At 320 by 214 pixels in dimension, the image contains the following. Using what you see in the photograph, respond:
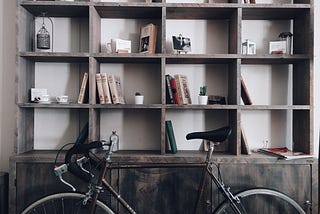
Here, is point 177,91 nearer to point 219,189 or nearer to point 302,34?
point 219,189

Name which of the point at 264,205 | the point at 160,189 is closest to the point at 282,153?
the point at 264,205

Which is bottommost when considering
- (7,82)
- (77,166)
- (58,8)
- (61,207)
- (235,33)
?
(61,207)

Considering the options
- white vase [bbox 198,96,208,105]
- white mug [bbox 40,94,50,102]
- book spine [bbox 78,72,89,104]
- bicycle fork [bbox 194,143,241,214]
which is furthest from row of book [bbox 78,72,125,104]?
bicycle fork [bbox 194,143,241,214]

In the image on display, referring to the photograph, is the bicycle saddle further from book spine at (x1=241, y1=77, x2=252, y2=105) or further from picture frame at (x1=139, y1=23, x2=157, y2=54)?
picture frame at (x1=139, y1=23, x2=157, y2=54)

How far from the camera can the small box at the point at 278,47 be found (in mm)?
2492

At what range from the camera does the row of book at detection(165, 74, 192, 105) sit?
2.43 meters

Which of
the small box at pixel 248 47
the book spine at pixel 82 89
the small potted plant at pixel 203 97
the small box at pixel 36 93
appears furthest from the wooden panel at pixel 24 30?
the small box at pixel 248 47

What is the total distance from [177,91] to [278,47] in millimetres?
919

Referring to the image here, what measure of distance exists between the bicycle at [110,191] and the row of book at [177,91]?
0.39 meters

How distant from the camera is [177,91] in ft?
8.05

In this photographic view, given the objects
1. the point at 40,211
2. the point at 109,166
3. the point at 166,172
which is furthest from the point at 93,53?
the point at 40,211

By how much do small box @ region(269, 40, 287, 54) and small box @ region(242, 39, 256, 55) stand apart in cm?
15

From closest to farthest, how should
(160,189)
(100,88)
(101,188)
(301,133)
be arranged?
(101,188), (160,189), (100,88), (301,133)

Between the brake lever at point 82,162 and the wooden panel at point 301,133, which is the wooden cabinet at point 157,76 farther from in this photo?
the brake lever at point 82,162
